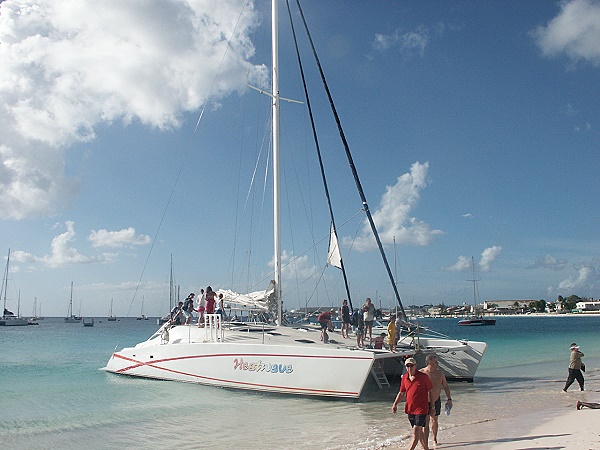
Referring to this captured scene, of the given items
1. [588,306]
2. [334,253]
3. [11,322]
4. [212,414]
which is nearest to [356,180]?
[334,253]

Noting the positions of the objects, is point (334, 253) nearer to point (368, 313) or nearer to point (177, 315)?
point (368, 313)

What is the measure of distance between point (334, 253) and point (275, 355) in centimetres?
384

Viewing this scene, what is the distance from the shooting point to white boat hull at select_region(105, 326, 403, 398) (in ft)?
42.4

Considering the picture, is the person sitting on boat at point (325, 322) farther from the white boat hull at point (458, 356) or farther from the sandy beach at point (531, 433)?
the sandy beach at point (531, 433)

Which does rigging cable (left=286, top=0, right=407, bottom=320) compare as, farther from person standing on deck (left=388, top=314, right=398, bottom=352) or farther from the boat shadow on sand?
the boat shadow on sand

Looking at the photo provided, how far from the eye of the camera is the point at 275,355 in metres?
13.7

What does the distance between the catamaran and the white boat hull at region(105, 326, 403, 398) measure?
0.08 ft

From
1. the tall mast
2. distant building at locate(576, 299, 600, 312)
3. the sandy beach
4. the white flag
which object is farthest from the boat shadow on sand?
distant building at locate(576, 299, 600, 312)

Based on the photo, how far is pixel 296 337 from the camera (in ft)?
49.2

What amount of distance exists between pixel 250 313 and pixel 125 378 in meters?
5.18

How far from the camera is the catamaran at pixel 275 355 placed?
13.0 metres

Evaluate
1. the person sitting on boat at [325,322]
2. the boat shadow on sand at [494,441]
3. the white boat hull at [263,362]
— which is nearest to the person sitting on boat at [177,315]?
the white boat hull at [263,362]

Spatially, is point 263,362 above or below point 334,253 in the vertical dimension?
below

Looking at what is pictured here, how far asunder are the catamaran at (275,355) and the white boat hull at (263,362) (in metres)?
0.02
